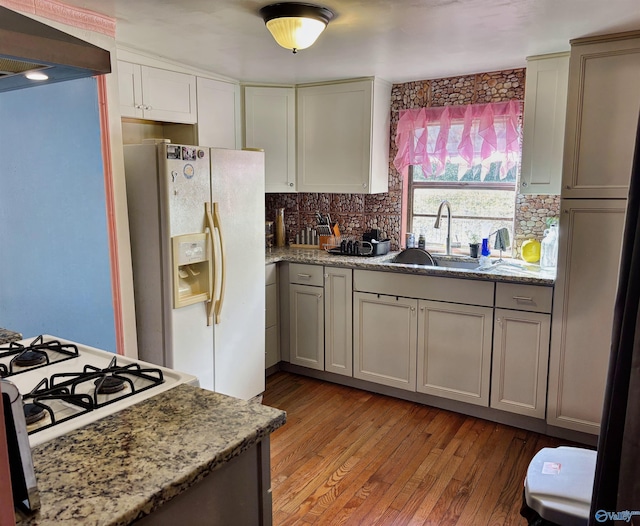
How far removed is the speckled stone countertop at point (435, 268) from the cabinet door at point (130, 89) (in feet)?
4.11

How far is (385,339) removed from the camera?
3355mm

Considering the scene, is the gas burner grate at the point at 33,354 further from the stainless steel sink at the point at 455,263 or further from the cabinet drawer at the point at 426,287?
the stainless steel sink at the point at 455,263

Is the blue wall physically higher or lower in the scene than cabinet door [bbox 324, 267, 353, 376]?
higher

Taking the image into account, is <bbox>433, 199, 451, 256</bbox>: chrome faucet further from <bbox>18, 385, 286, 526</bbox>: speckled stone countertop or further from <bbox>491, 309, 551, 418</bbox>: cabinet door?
<bbox>18, 385, 286, 526</bbox>: speckled stone countertop

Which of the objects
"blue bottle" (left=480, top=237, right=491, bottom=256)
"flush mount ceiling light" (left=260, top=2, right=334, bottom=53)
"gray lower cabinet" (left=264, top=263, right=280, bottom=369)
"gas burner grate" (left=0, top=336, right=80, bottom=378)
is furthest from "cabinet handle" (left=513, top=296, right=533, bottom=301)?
"gas burner grate" (left=0, top=336, right=80, bottom=378)

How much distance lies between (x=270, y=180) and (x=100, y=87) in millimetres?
1646

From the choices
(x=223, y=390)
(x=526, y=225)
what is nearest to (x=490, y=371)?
(x=526, y=225)

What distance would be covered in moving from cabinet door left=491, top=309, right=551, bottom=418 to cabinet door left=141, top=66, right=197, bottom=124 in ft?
7.37

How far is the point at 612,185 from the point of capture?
2584 mm

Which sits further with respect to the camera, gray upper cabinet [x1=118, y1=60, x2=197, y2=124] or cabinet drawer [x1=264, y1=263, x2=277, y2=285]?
cabinet drawer [x1=264, y1=263, x2=277, y2=285]

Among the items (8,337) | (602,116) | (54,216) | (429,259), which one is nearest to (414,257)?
(429,259)

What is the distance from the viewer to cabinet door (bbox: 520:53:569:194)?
2.86 m

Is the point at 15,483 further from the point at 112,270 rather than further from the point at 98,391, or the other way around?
the point at 112,270

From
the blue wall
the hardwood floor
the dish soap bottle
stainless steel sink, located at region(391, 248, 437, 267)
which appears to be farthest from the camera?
stainless steel sink, located at region(391, 248, 437, 267)
